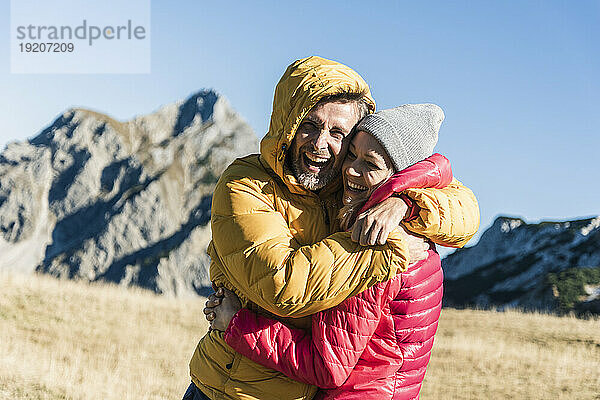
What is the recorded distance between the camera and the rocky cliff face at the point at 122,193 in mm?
117375

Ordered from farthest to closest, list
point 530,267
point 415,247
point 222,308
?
point 530,267 < point 222,308 < point 415,247

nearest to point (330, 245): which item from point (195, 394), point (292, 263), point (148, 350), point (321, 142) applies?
point (292, 263)

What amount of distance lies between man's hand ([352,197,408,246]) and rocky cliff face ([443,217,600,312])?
89.6 feet

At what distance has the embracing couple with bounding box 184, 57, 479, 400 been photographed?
9.66ft

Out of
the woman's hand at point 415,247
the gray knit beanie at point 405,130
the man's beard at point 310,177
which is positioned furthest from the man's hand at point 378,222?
the man's beard at point 310,177

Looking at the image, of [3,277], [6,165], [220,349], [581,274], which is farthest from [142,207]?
[220,349]

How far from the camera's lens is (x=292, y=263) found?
2904mm

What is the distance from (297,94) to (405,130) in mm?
613

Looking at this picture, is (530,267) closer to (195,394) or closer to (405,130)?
(195,394)

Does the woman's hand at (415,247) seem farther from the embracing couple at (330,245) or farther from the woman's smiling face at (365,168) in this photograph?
the woman's smiling face at (365,168)

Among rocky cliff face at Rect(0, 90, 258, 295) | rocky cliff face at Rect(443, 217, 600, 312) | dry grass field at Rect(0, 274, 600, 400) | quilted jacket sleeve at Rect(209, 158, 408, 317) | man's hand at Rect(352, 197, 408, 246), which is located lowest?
rocky cliff face at Rect(0, 90, 258, 295)

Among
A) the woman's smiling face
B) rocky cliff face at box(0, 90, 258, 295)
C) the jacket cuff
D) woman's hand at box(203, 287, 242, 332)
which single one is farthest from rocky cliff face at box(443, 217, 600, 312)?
rocky cliff face at box(0, 90, 258, 295)

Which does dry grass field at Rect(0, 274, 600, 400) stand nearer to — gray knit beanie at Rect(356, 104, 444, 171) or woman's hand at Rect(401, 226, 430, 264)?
woman's hand at Rect(401, 226, 430, 264)

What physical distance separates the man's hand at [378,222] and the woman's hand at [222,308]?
2.95 feet
